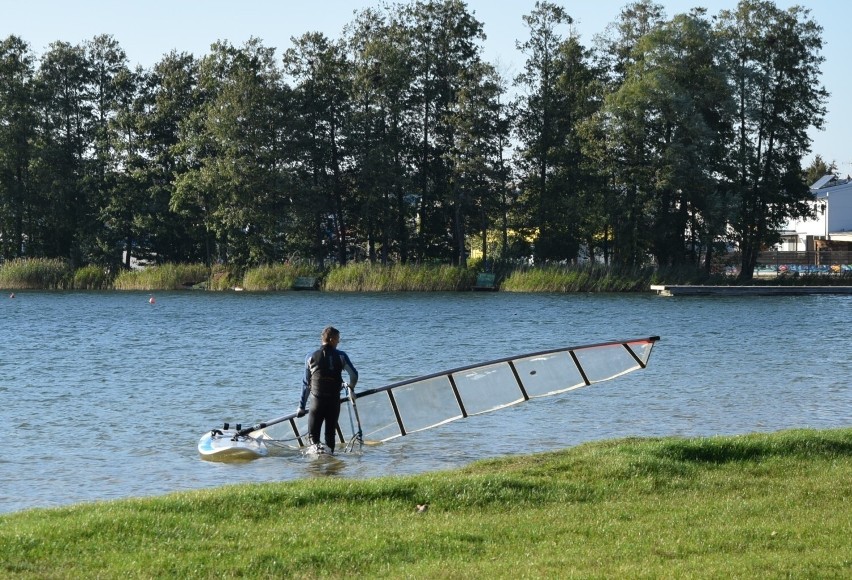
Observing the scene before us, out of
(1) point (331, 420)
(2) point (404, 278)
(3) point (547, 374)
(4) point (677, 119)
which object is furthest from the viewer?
(2) point (404, 278)

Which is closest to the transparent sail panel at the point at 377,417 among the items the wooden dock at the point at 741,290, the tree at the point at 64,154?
the wooden dock at the point at 741,290

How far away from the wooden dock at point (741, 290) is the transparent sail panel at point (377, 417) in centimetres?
4669

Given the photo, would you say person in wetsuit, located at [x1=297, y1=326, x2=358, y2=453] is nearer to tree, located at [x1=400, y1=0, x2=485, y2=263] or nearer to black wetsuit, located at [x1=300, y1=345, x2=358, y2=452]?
black wetsuit, located at [x1=300, y1=345, x2=358, y2=452]

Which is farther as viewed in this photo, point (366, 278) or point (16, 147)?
point (16, 147)

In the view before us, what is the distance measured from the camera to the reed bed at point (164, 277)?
6994 centimetres

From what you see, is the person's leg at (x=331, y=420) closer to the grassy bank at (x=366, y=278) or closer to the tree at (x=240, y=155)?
the grassy bank at (x=366, y=278)

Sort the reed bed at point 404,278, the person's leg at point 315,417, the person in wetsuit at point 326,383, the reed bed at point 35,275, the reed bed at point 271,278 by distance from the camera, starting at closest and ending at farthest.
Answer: the person in wetsuit at point 326,383
the person's leg at point 315,417
the reed bed at point 404,278
the reed bed at point 271,278
the reed bed at point 35,275

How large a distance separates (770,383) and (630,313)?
24.0m

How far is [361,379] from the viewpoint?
1006 inches

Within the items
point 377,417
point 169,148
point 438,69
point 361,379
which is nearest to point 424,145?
point 438,69

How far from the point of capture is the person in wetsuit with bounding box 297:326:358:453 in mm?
14148

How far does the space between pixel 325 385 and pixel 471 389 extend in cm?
212

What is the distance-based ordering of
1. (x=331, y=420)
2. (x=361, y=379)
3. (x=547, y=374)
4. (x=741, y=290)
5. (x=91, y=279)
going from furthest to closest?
(x=91, y=279)
(x=741, y=290)
(x=361, y=379)
(x=547, y=374)
(x=331, y=420)

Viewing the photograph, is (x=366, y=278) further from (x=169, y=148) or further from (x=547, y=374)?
(x=547, y=374)
